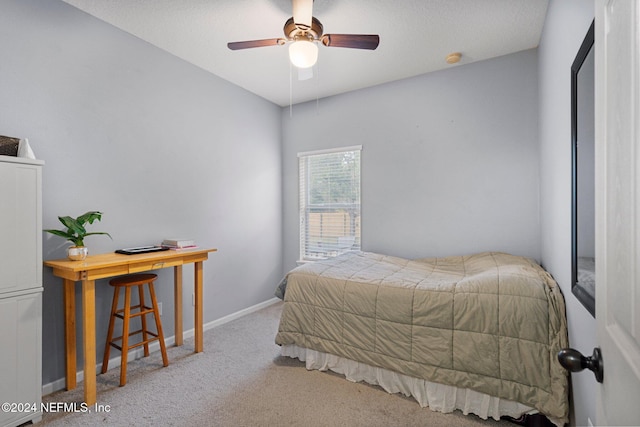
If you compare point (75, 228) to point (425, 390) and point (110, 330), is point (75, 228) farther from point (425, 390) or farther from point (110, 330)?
point (425, 390)

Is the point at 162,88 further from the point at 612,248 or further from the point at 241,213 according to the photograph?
the point at 612,248

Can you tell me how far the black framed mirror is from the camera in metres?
1.16

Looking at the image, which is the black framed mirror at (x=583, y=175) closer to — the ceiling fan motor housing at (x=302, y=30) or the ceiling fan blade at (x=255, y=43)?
the ceiling fan motor housing at (x=302, y=30)

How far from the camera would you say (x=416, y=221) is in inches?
138

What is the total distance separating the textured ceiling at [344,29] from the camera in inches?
88.7

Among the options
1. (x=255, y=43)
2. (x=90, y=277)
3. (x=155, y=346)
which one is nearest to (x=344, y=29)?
(x=255, y=43)

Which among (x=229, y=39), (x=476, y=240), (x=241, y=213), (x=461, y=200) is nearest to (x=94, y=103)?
(x=229, y=39)

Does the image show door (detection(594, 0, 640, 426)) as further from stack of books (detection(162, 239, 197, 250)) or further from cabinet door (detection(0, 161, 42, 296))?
stack of books (detection(162, 239, 197, 250))

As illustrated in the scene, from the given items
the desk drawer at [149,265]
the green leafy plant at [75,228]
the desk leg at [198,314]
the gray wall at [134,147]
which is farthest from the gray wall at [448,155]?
the green leafy plant at [75,228]

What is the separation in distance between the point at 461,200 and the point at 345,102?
186cm

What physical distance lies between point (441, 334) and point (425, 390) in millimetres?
389

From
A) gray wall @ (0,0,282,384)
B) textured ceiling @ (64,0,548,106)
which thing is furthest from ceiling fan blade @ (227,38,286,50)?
gray wall @ (0,0,282,384)

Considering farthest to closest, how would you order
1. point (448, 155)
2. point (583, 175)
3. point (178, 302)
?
1. point (448, 155)
2. point (178, 302)
3. point (583, 175)

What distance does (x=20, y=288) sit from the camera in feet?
5.77
